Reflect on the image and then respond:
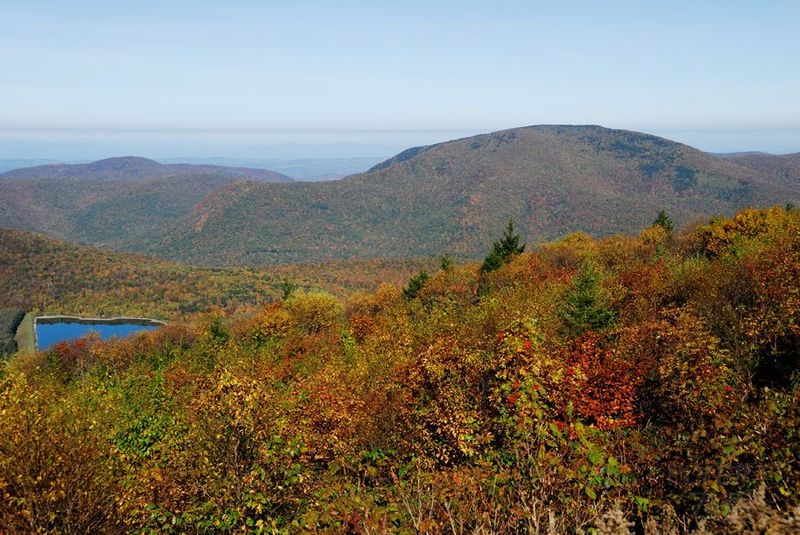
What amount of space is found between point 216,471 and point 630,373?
58.7ft

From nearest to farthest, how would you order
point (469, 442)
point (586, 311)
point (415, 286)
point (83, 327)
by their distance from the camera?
point (469, 442) → point (586, 311) → point (415, 286) → point (83, 327)

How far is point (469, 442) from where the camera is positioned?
14648 millimetres

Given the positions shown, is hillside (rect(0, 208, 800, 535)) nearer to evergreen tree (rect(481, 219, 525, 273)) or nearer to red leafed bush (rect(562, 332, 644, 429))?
red leafed bush (rect(562, 332, 644, 429))

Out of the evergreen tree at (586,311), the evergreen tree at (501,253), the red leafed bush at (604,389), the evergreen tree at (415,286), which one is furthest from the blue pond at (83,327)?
the red leafed bush at (604,389)

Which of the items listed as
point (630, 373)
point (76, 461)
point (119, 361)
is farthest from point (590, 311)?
point (119, 361)

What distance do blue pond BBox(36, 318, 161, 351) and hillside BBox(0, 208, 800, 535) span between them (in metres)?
157

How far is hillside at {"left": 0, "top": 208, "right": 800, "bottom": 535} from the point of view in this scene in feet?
27.5

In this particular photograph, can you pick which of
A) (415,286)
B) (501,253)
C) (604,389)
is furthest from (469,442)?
(501,253)

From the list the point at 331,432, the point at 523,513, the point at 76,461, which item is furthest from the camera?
the point at 331,432

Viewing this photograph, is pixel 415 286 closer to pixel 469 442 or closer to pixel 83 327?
pixel 469 442

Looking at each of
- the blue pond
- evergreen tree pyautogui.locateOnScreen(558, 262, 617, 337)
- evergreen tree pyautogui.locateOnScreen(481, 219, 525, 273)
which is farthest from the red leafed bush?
the blue pond

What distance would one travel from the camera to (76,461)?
1238 centimetres

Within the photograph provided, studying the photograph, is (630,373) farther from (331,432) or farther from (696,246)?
(696,246)

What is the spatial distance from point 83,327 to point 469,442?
197 meters
